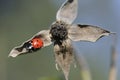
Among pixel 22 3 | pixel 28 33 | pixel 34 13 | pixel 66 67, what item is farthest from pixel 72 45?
pixel 22 3

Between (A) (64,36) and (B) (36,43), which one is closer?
(B) (36,43)

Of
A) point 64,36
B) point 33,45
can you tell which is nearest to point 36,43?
point 33,45

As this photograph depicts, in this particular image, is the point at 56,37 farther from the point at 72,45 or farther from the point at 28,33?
the point at 28,33

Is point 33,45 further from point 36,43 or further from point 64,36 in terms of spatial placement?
point 64,36

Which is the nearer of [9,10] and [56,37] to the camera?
[56,37]

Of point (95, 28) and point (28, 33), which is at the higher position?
point (28, 33)

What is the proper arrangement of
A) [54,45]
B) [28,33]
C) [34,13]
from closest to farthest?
[54,45], [28,33], [34,13]

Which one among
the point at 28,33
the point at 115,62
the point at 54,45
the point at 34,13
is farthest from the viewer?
the point at 34,13

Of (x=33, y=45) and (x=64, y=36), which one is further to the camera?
(x=64, y=36)
